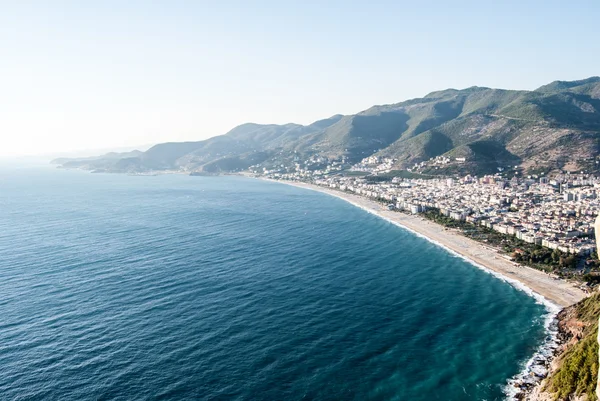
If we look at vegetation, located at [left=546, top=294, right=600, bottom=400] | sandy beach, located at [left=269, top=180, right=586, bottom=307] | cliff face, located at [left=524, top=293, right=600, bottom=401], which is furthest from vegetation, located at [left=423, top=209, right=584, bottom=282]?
vegetation, located at [left=546, top=294, right=600, bottom=400]

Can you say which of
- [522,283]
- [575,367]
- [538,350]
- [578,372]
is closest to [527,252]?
[522,283]

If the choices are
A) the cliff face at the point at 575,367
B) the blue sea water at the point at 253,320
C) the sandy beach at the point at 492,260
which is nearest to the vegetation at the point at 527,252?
the sandy beach at the point at 492,260

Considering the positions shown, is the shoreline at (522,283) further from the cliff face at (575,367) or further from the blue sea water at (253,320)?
the blue sea water at (253,320)

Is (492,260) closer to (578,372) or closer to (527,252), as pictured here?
(527,252)

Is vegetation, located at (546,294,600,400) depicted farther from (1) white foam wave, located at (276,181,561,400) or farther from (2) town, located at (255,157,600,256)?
(2) town, located at (255,157,600,256)

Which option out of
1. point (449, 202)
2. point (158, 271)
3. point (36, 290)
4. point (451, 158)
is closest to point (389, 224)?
point (449, 202)
